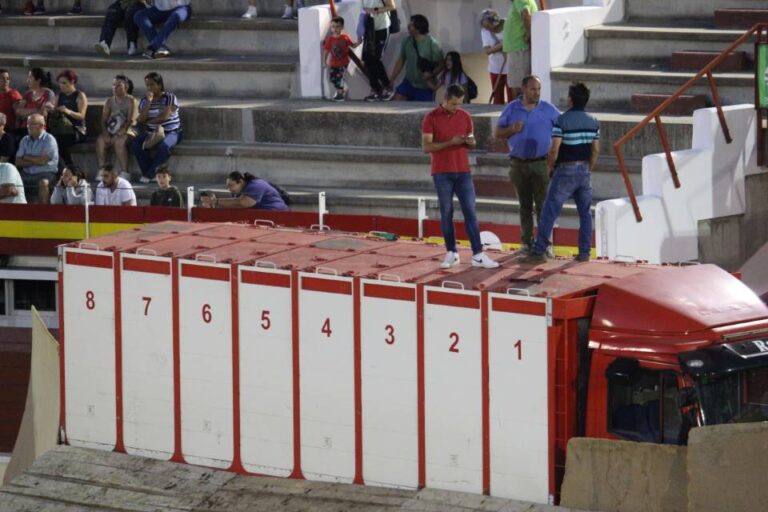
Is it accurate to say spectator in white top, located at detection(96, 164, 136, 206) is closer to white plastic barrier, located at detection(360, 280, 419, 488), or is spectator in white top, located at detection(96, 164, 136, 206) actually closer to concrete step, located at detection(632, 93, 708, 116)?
concrete step, located at detection(632, 93, 708, 116)

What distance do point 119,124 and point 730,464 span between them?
12763 mm

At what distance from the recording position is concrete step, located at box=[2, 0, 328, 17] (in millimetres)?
27922

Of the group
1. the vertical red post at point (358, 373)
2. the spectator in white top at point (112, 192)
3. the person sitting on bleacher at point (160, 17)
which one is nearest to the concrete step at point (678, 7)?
the person sitting on bleacher at point (160, 17)

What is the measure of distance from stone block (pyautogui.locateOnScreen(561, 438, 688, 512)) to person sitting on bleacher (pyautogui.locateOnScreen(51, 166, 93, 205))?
955cm

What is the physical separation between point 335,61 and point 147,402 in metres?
8.85

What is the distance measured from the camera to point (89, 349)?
17703mm

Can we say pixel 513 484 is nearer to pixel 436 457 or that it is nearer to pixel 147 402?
pixel 436 457

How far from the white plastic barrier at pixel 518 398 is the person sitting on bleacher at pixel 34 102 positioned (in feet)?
38.0

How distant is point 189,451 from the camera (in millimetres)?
17062

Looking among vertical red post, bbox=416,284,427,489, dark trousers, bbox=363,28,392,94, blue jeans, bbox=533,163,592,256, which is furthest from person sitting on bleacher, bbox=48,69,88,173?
vertical red post, bbox=416,284,427,489

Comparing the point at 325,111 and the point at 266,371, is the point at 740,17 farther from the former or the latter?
the point at 266,371

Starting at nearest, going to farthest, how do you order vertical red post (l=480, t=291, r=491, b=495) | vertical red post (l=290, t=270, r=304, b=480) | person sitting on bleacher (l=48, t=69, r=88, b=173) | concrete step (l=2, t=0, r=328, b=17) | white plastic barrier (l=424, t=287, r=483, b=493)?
vertical red post (l=480, t=291, r=491, b=495)
white plastic barrier (l=424, t=287, r=483, b=493)
vertical red post (l=290, t=270, r=304, b=480)
person sitting on bleacher (l=48, t=69, r=88, b=173)
concrete step (l=2, t=0, r=328, b=17)

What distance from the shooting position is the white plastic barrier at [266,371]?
1633cm

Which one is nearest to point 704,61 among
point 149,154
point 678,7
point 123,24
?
point 678,7
